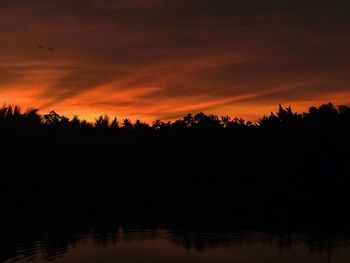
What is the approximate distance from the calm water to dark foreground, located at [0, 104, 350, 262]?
0.25ft

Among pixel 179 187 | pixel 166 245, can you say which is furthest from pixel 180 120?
pixel 166 245

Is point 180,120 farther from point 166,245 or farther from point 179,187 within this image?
point 166,245

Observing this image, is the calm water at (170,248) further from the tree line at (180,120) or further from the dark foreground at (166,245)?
the tree line at (180,120)

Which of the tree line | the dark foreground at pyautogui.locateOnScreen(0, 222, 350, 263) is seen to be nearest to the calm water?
the dark foreground at pyautogui.locateOnScreen(0, 222, 350, 263)

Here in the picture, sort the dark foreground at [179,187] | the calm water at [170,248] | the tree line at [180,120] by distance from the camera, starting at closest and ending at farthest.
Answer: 1. the calm water at [170,248]
2. the dark foreground at [179,187]
3. the tree line at [180,120]

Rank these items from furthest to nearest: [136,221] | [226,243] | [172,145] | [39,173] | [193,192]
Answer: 1. [172,145]
2. [193,192]
3. [39,173]
4. [136,221]
5. [226,243]

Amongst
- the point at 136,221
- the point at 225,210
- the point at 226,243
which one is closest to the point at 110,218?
the point at 136,221

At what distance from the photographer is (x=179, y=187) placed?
46250 mm

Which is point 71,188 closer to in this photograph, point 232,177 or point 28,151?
point 28,151

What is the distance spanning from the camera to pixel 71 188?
42438 mm

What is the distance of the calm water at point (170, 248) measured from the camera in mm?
21562

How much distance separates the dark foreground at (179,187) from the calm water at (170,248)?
78mm

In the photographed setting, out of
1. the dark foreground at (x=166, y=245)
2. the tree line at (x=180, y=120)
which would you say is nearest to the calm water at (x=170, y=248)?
the dark foreground at (x=166, y=245)

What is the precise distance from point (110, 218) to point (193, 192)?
12280 mm
